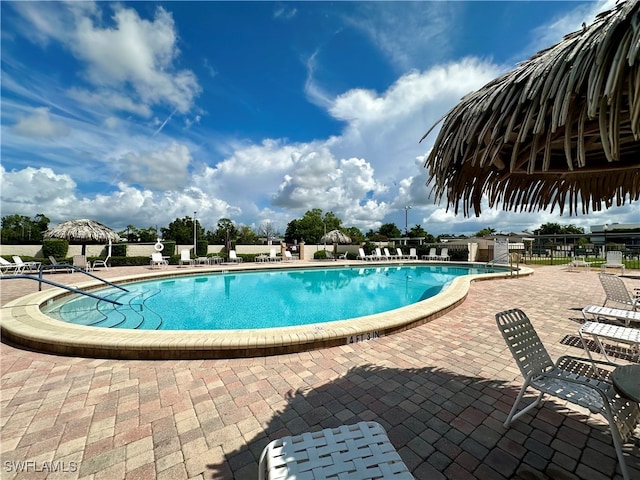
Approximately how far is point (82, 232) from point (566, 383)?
20.5 m

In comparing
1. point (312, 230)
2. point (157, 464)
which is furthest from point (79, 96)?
point (312, 230)

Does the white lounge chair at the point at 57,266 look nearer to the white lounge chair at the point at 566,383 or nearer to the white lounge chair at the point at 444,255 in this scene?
the white lounge chair at the point at 566,383

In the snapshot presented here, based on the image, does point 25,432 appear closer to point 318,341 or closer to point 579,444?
point 318,341

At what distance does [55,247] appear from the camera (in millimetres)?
14680

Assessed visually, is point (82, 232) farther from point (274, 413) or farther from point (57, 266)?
point (274, 413)

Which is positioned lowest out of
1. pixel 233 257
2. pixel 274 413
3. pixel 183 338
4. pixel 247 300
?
pixel 247 300

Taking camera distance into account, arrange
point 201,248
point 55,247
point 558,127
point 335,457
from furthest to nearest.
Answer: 1. point 201,248
2. point 55,247
3. point 558,127
4. point 335,457

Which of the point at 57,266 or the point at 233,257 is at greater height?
the point at 57,266

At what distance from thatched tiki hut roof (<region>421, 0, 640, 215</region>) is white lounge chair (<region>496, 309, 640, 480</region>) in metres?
1.16

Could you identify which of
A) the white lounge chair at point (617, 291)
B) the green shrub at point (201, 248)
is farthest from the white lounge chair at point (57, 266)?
the white lounge chair at point (617, 291)

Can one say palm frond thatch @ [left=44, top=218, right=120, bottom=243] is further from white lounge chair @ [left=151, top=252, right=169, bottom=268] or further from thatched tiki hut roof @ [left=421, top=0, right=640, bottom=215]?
thatched tiki hut roof @ [left=421, top=0, right=640, bottom=215]

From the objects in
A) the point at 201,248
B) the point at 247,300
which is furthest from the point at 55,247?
the point at 247,300

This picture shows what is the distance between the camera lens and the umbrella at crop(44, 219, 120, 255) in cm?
1505

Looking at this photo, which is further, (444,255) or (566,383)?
(444,255)
